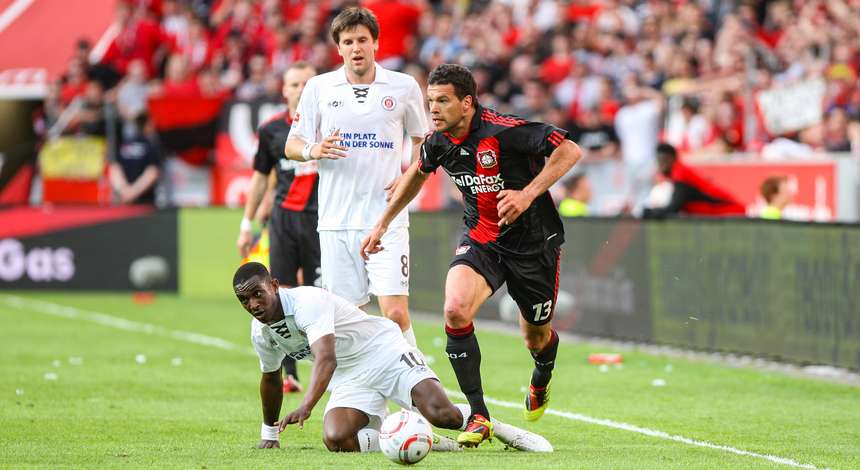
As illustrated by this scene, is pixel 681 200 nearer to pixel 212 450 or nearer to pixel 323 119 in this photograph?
pixel 323 119

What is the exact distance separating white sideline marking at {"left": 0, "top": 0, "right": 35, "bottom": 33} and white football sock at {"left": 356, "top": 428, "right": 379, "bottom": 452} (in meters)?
16.4

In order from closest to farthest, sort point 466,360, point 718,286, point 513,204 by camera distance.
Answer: point 513,204 → point 466,360 → point 718,286

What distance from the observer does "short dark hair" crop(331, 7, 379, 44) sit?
9.57m

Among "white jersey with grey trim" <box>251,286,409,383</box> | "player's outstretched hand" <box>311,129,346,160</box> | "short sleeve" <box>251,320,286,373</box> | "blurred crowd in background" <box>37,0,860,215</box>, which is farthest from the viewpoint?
"blurred crowd in background" <box>37,0,860,215</box>

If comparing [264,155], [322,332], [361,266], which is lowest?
[322,332]

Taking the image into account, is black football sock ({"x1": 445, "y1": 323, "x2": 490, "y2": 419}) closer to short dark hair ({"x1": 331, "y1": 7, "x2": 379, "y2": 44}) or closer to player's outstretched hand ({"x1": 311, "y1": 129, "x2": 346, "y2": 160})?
player's outstretched hand ({"x1": 311, "y1": 129, "x2": 346, "y2": 160})

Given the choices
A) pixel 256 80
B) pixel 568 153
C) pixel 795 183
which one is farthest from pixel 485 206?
pixel 256 80

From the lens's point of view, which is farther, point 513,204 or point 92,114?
point 92,114

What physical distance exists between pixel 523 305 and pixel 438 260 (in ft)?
31.5

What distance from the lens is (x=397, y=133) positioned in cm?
990

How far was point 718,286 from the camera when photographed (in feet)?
46.7

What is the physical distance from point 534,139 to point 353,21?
1.48 meters

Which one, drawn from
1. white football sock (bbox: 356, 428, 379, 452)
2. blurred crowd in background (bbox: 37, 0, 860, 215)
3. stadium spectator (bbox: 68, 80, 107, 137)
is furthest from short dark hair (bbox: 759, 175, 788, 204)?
stadium spectator (bbox: 68, 80, 107, 137)

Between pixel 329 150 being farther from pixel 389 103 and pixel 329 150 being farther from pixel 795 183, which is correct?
pixel 795 183
